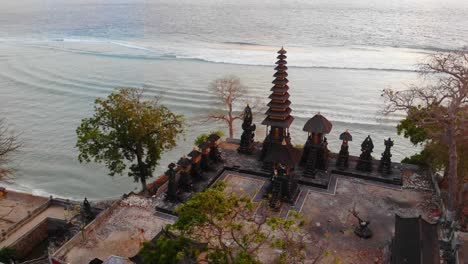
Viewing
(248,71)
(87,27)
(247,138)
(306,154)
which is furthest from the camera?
(87,27)

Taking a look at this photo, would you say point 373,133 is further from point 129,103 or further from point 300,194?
point 129,103

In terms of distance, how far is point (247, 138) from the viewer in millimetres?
28438

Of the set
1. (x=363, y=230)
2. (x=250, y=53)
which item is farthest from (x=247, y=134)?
(x=250, y=53)

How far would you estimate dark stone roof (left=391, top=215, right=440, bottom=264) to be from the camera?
50.1 feet

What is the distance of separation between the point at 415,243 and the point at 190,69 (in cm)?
5389

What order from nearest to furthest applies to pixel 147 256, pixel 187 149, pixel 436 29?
pixel 147 256 < pixel 187 149 < pixel 436 29

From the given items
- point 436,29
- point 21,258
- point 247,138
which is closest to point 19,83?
point 21,258

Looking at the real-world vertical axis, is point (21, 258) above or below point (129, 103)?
below

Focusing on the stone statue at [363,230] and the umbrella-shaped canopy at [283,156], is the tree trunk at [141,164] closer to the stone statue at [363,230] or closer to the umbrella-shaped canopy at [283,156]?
the umbrella-shaped canopy at [283,156]

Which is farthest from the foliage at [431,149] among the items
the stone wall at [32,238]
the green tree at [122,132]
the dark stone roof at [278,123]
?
the stone wall at [32,238]

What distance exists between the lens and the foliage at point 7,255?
2267 cm

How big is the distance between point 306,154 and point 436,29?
83.5m

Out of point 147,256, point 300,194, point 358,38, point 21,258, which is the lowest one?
point 21,258

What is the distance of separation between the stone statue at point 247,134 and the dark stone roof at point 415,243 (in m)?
13.7
